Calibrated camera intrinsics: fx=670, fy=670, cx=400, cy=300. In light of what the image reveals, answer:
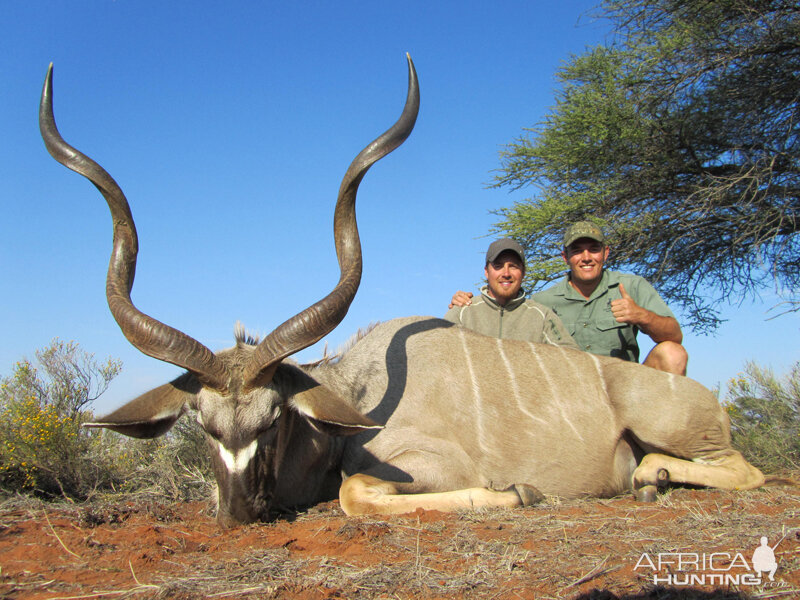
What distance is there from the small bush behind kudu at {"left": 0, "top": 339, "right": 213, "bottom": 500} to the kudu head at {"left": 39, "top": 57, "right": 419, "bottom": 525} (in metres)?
1.14

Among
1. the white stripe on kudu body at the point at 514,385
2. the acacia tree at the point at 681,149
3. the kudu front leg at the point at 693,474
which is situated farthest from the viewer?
the acacia tree at the point at 681,149

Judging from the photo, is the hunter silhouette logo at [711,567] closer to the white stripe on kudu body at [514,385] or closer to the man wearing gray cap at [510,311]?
the white stripe on kudu body at [514,385]

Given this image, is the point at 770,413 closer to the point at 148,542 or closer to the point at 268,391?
the point at 268,391

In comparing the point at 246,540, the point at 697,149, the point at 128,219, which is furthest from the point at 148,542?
the point at 697,149

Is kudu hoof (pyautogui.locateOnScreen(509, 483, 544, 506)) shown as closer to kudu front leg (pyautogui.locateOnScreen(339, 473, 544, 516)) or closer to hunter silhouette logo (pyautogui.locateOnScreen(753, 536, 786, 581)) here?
kudu front leg (pyautogui.locateOnScreen(339, 473, 544, 516))

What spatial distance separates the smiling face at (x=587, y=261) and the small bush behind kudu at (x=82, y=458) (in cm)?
336

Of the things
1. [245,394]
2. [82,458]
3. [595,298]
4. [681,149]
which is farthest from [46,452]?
[681,149]

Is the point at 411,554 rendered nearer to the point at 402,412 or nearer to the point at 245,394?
the point at 245,394

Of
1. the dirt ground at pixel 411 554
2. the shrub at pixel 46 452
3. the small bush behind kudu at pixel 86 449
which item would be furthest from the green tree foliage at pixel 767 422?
the shrub at pixel 46 452

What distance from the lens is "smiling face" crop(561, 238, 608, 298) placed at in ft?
18.4

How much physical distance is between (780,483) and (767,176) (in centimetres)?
721

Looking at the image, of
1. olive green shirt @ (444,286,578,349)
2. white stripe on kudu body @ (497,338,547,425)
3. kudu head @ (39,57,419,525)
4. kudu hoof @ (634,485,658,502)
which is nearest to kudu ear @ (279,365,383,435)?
kudu head @ (39,57,419,525)

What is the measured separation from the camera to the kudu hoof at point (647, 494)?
370 centimetres

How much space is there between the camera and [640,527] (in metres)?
2.86
